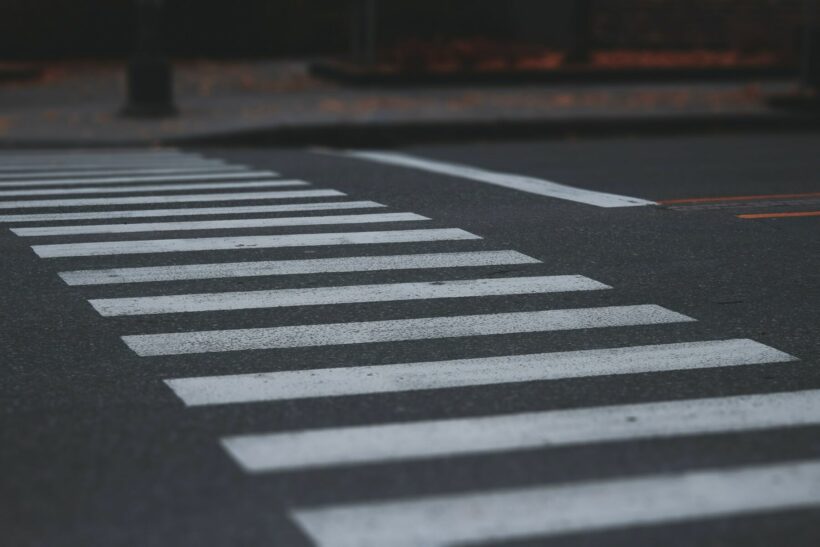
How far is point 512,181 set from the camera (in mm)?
11531

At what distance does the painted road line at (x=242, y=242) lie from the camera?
8.21m

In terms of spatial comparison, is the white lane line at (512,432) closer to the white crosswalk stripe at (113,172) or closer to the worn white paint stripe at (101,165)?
the white crosswalk stripe at (113,172)

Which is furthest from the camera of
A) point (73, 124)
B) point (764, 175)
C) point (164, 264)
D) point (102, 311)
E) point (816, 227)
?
point (73, 124)

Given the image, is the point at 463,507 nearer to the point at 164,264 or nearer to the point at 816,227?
the point at 164,264

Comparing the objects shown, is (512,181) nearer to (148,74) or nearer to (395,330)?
(395,330)

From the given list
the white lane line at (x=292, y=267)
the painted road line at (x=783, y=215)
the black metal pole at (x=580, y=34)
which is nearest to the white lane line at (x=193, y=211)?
the white lane line at (x=292, y=267)

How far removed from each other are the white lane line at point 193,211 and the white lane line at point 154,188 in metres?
1.13

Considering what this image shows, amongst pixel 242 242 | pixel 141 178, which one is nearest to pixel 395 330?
pixel 242 242

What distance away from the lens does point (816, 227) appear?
366 inches

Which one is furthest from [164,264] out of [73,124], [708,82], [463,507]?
[708,82]

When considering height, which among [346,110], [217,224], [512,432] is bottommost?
[346,110]

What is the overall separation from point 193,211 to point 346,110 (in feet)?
27.7

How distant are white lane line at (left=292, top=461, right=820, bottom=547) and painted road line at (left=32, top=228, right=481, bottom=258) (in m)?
4.39

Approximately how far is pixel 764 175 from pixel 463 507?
881 centimetres
